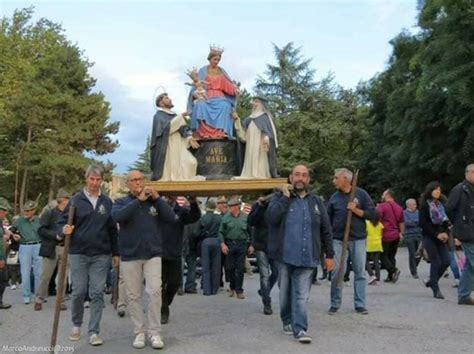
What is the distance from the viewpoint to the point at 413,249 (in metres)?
14.1

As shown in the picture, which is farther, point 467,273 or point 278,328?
point 467,273

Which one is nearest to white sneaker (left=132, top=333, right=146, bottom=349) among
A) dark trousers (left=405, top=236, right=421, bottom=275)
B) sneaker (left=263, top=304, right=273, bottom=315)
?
sneaker (left=263, top=304, right=273, bottom=315)

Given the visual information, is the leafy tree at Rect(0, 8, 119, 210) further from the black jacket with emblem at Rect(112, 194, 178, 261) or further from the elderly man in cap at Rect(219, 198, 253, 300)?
the black jacket with emblem at Rect(112, 194, 178, 261)

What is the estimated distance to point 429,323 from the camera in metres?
8.12

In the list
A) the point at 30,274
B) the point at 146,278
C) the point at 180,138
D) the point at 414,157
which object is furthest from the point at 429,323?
the point at 414,157

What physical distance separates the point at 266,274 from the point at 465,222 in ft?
10.1

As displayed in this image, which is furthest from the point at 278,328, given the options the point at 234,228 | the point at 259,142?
the point at 234,228

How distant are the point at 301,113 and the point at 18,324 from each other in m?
36.0

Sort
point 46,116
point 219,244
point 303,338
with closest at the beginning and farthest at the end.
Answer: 1. point 303,338
2. point 219,244
3. point 46,116

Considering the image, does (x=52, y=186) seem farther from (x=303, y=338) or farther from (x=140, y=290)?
(x=303, y=338)

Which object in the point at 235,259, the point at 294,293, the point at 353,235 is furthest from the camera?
the point at 235,259

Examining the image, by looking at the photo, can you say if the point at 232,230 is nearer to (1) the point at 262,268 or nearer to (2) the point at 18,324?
(1) the point at 262,268

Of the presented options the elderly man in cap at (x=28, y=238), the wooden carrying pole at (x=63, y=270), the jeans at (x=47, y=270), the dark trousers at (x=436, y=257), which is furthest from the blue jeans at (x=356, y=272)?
the elderly man in cap at (x=28, y=238)

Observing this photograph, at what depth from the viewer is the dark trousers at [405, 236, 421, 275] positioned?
46.0ft
